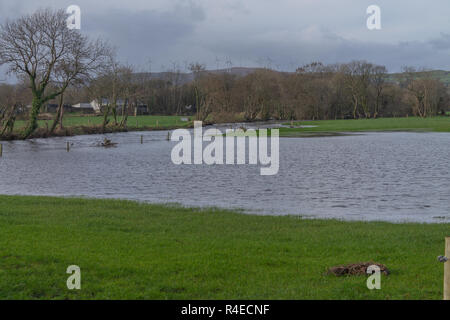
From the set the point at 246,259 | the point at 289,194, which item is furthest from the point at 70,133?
the point at 246,259

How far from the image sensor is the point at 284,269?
372 inches

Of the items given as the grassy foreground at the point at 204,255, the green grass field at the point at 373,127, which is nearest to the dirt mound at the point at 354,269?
the grassy foreground at the point at 204,255

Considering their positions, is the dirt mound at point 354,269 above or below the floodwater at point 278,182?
above

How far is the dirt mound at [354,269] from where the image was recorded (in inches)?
355

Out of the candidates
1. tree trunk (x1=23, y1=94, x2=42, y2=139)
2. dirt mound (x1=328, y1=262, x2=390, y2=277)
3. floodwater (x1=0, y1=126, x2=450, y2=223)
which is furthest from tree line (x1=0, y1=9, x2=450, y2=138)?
dirt mound (x1=328, y1=262, x2=390, y2=277)

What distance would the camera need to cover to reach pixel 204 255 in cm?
1028

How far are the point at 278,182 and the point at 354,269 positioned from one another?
669 inches

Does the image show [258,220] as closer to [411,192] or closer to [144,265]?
[144,265]

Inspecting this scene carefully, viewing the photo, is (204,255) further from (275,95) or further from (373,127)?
(275,95)

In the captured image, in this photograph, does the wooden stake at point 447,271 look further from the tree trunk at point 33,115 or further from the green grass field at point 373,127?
the green grass field at point 373,127

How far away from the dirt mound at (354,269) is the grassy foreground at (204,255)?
210 millimetres

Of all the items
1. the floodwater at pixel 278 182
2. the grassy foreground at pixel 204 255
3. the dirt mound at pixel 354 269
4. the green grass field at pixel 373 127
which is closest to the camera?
the grassy foreground at pixel 204 255

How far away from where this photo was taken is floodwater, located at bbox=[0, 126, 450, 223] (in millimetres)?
18922

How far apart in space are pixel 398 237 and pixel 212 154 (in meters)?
32.7
